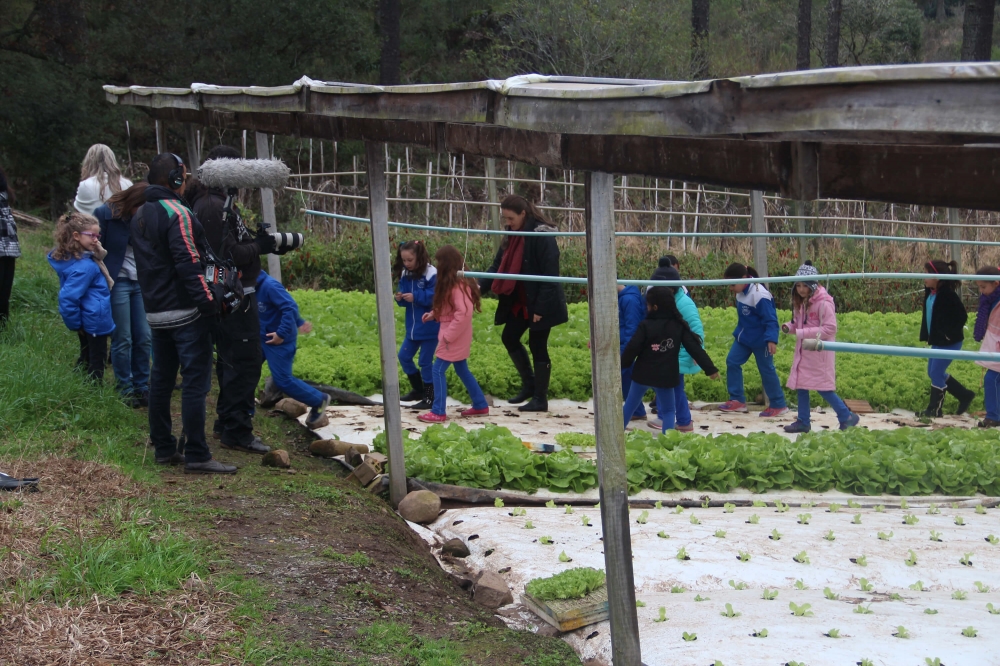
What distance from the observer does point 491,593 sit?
208 inches

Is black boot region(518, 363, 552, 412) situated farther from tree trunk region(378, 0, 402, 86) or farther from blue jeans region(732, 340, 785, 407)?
tree trunk region(378, 0, 402, 86)

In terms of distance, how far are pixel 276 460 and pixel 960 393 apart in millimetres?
6966

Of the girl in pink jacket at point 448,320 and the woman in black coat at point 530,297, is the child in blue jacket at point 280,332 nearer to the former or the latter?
the girl in pink jacket at point 448,320

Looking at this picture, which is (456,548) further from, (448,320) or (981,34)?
(981,34)

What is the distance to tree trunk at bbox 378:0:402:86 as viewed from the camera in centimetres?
2152

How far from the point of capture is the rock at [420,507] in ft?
21.6

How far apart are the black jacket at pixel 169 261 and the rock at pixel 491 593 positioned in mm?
2358

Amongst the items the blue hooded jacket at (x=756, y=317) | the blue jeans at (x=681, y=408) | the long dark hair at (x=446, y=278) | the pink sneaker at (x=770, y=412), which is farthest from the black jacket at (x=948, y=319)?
the long dark hair at (x=446, y=278)

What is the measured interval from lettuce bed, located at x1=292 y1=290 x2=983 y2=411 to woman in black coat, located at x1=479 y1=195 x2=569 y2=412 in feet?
1.29

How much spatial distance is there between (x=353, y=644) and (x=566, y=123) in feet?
7.59

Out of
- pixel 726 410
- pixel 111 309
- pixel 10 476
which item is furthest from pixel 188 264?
pixel 726 410

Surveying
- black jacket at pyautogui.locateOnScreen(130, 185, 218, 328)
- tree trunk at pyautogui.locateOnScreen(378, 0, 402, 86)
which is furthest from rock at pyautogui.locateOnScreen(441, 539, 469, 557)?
tree trunk at pyautogui.locateOnScreen(378, 0, 402, 86)

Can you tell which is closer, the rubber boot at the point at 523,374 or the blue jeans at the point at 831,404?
the blue jeans at the point at 831,404

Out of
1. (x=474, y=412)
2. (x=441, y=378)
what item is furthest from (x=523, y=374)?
(x=441, y=378)
